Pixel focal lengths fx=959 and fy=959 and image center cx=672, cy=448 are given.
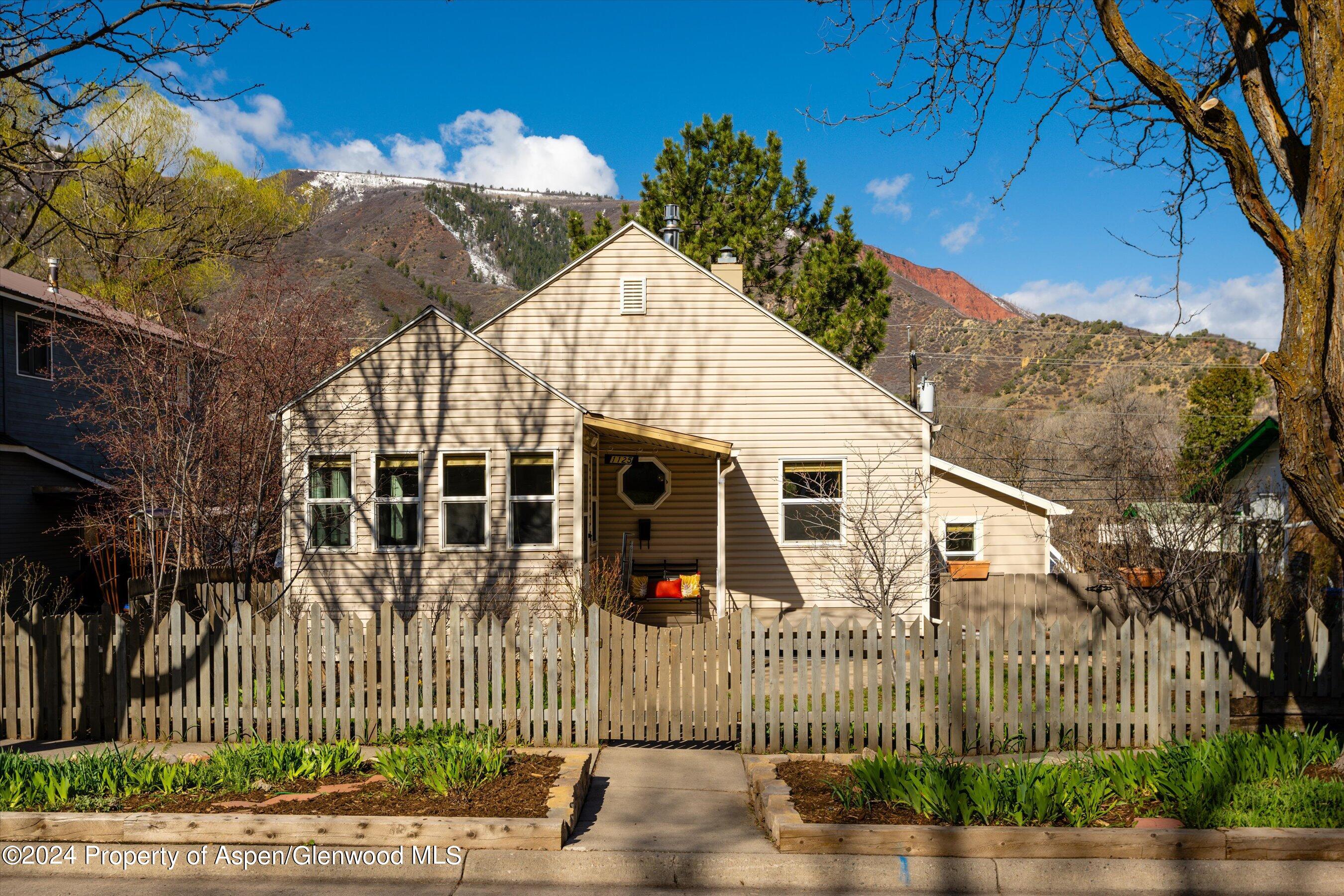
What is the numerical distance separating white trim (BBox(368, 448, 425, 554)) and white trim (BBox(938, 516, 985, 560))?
1168 cm

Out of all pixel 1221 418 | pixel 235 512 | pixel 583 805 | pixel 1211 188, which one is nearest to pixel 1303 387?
pixel 1211 188

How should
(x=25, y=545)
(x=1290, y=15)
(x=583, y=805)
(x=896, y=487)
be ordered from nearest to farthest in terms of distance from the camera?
(x=583, y=805), (x=1290, y=15), (x=896, y=487), (x=25, y=545)

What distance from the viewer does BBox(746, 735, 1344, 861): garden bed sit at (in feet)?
19.2

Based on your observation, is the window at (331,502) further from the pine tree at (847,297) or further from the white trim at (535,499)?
the pine tree at (847,297)

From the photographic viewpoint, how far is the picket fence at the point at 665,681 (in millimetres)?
8305

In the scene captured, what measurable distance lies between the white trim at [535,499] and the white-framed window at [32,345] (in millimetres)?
14870

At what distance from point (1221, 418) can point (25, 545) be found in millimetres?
38415

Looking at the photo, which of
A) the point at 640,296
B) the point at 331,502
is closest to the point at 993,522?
the point at 640,296

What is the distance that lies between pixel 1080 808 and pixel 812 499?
10971 mm

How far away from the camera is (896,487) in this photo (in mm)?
16812

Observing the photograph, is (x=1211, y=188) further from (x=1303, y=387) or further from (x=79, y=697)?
(x=79, y=697)

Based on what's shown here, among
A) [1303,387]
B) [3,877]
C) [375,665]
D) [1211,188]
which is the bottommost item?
[3,877]

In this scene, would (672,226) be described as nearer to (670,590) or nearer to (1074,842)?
(670,590)

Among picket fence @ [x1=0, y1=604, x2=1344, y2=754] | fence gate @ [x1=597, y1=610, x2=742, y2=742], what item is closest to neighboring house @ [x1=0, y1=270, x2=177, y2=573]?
picket fence @ [x1=0, y1=604, x2=1344, y2=754]
